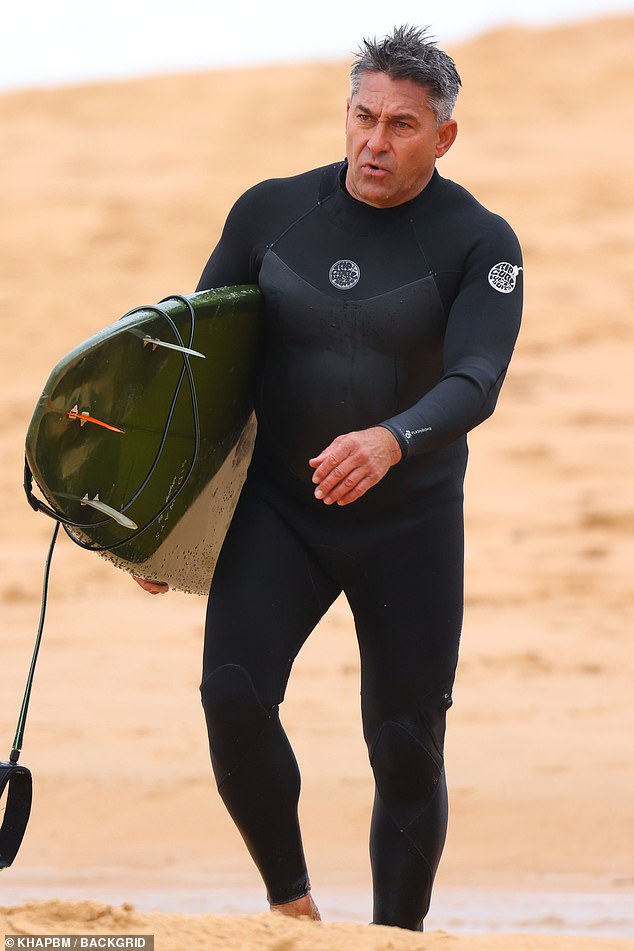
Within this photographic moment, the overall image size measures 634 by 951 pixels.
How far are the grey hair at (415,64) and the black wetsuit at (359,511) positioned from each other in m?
0.21

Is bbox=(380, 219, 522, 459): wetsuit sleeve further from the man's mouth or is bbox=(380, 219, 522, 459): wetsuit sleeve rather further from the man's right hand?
the man's right hand

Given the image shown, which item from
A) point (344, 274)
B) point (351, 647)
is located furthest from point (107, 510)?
point (351, 647)

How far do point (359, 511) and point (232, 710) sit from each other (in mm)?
551

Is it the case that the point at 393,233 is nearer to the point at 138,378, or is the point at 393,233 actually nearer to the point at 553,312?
the point at 138,378

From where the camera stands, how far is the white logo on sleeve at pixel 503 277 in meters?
3.54

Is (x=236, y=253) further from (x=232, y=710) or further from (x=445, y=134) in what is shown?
(x=232, y=710)

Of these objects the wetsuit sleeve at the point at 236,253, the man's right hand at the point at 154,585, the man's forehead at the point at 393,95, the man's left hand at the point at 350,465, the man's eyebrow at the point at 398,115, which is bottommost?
the man's right hand at the point at 154,585

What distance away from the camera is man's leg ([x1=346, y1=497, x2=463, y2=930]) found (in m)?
3.65

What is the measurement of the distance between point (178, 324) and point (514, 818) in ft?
10.8

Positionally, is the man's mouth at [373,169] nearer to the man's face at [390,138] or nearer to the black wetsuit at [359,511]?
the man's face at [390,138]

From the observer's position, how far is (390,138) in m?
3.54

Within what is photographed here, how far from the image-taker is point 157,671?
8234mm

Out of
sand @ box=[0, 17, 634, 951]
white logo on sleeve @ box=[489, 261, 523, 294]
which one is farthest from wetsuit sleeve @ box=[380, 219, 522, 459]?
sand @ box=[0, 17, 634, 951]

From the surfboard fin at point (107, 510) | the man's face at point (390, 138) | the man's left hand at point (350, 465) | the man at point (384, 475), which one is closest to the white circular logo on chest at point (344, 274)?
the man at point (384, 475)
